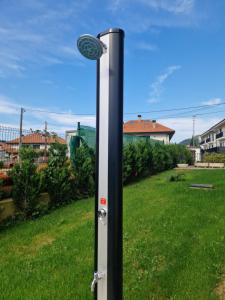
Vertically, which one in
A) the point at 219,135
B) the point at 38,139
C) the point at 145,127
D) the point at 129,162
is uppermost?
the point at 145,127

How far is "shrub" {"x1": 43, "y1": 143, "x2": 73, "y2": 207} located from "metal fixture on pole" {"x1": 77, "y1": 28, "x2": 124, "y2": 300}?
4692 mm

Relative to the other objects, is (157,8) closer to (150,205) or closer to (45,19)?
(45,19)

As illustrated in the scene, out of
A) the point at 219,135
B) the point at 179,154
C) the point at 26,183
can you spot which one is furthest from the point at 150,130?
the point at 26,183

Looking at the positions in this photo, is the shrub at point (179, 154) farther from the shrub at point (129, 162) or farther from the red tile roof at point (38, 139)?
the red tile roof at point (38, 139)

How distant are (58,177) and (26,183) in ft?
3.65

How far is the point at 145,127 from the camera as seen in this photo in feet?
147

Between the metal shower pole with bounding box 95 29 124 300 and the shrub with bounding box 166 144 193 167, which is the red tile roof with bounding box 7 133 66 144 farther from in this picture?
the shrub with bounding box 166 144 193 167

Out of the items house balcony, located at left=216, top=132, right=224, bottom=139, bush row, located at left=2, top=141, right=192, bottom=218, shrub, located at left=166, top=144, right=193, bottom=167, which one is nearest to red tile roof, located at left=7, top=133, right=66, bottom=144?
bush row, located at left=2, top=141, right=192, bottom=218

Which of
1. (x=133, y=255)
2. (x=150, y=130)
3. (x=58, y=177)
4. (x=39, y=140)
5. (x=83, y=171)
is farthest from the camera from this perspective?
(x=150, y=130)

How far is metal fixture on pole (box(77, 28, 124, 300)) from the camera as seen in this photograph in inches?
69.6

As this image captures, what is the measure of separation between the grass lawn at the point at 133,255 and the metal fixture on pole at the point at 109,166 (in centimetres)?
87

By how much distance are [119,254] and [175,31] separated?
7.33 m

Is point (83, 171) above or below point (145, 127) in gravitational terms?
below

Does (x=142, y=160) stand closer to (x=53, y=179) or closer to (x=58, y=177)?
(x=58, y=177)
